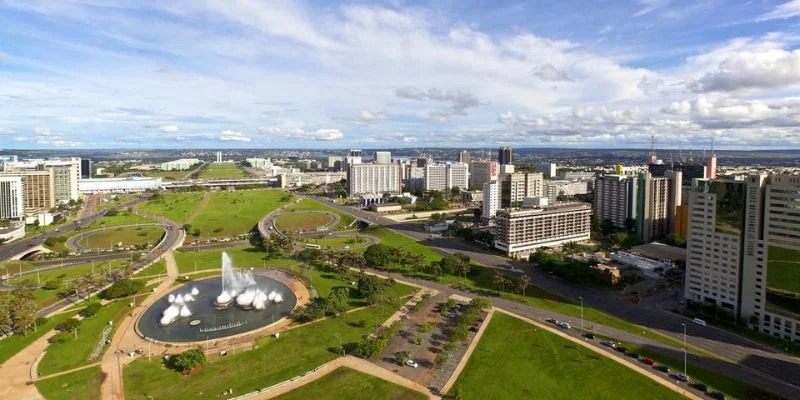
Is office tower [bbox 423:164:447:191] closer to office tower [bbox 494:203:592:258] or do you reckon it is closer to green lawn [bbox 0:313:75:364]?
office tower [bbox 494:203:592:258]

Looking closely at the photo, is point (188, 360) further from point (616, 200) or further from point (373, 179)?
point (373, 179)

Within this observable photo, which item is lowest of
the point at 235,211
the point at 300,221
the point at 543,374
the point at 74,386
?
the point at 74,386

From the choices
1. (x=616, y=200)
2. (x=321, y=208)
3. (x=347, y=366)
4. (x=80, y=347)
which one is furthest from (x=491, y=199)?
(x=80, y=347)

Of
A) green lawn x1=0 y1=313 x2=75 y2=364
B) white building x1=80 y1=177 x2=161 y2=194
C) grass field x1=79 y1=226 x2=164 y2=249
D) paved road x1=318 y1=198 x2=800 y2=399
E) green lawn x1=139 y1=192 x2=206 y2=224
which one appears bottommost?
green lawn x1=0 y1=313 x2=75 y2=364

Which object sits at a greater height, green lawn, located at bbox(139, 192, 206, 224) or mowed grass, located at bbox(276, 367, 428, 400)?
green lawn, located at bbox(139, 192, 206, 224)

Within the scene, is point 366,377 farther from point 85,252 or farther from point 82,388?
point 85,252

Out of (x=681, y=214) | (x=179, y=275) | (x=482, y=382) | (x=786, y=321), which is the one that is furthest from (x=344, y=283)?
(x=681, y=214)

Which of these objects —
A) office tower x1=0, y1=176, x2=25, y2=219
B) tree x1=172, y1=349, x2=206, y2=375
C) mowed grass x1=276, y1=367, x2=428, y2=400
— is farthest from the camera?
office tower x1=0, y1=176, x2=25, y2=219

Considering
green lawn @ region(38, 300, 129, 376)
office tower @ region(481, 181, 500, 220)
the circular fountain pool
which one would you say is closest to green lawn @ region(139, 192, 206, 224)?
the circular fountain pool
